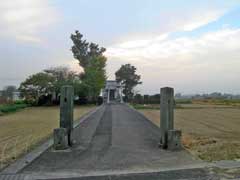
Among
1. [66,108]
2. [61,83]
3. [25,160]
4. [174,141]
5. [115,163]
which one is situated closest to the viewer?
[115,163]

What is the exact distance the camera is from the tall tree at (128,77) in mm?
68750

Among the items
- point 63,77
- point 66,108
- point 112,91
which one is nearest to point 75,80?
point 63,77

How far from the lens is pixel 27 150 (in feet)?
25.9

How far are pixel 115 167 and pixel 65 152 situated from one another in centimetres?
199

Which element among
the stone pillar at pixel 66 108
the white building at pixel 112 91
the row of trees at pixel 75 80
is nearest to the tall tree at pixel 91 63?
the row of trees at pixel 75 80

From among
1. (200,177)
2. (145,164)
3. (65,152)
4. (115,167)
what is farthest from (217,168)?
(65,152)

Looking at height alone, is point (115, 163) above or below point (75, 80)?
below

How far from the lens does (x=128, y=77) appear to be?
68.8 m

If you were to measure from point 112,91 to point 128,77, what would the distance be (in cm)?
574

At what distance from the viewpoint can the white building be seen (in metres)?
61.3

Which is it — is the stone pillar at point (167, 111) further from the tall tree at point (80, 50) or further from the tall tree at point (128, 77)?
the tall tree at point (128, 77)

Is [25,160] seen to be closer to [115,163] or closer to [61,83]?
[115,163]

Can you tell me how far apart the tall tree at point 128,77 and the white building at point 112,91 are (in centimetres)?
329

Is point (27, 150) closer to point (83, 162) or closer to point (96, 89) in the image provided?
point (83, 162)
